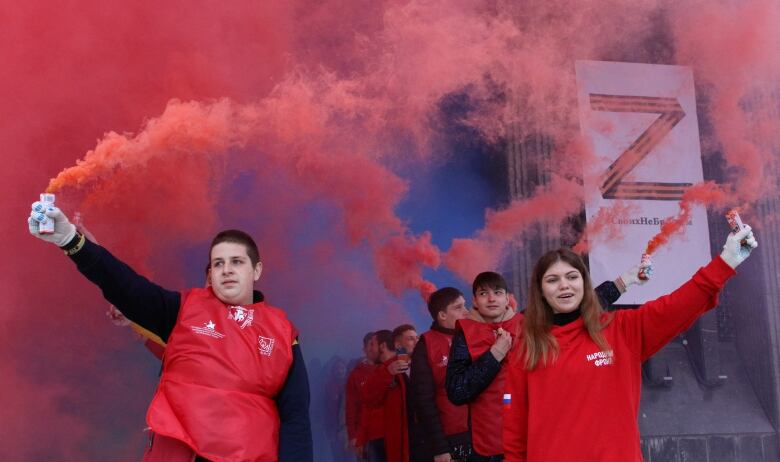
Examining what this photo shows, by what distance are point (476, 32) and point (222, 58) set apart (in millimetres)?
2056

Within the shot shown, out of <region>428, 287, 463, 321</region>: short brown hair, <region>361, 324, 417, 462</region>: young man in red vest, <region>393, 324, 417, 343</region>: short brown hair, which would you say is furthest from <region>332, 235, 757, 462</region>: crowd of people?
<region>393, 324, 417, 343</region>: short brown hair

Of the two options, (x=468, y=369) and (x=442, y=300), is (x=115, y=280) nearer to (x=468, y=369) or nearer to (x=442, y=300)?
(x=468, y=369)

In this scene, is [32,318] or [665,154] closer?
[32,318]

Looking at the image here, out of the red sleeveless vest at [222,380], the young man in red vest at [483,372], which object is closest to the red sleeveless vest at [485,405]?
the young man in red vest at [483,372]

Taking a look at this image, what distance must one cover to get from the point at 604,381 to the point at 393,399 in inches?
132

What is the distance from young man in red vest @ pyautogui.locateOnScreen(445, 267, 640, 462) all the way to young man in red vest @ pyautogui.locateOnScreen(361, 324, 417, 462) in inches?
62.7

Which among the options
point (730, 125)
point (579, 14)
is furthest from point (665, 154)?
point (579, 14)

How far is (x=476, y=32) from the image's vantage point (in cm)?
660

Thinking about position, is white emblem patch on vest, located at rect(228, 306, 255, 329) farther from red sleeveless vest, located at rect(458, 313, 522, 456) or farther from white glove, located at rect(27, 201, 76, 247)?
red sleeveless vest, located at rect(458, 313, 522, 456)

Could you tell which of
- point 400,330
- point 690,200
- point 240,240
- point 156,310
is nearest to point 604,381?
point 240,240

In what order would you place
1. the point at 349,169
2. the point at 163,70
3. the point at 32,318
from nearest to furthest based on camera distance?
1. the point at 32,318
2. the point at 163,70
3. the point at 349,169

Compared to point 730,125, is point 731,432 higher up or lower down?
lower down

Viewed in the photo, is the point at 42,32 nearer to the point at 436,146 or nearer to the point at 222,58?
the point at 222,58

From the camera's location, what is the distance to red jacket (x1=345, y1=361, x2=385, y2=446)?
20.1 ft
